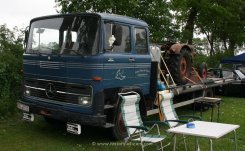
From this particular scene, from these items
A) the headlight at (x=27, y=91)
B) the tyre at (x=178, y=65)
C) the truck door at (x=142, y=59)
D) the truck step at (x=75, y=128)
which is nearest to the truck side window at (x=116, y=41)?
the truck door at (x=142, y=59)

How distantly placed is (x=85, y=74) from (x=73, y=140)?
65.1 inches

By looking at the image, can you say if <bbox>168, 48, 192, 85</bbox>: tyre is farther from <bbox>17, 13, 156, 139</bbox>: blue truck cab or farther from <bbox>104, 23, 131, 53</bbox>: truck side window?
<bbox>104, 23, 131, 53</bbox>: truck side window

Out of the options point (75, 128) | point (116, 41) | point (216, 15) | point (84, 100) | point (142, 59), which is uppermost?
point (216, 15)

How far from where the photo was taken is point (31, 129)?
879cm

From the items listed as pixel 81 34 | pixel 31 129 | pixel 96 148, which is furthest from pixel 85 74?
pixel 31 129

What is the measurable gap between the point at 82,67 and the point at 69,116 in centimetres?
96

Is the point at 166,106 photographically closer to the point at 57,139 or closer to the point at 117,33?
the point at 117,33

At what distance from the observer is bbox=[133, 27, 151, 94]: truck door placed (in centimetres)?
828

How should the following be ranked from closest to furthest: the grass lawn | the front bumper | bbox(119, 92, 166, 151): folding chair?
bbox(119, 92, 166, 151): folding chair < the front bumper < the grass lawn

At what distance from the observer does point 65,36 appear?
756cm

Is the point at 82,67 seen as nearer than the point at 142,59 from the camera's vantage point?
Yes

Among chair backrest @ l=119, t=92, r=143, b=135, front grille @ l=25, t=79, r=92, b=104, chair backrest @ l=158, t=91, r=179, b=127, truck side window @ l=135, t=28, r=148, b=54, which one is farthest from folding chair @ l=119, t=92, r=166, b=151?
truck side window @ l=135, t=28, r=148, b=54

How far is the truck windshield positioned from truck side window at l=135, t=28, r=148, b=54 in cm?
140

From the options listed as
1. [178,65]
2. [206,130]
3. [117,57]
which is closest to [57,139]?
[117,57]
